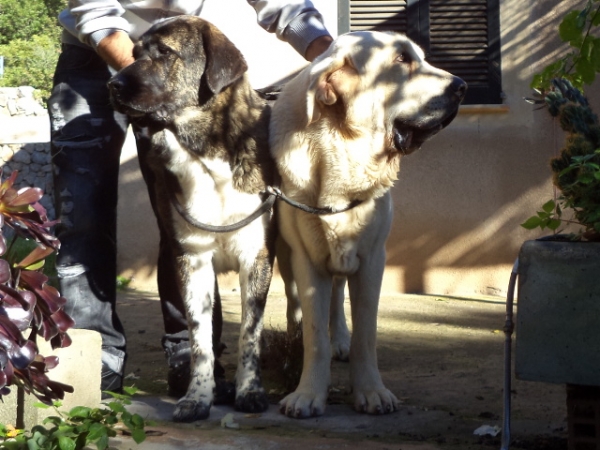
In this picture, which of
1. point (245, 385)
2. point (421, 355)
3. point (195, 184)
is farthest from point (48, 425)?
point (421, 355)

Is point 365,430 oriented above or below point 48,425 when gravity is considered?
below

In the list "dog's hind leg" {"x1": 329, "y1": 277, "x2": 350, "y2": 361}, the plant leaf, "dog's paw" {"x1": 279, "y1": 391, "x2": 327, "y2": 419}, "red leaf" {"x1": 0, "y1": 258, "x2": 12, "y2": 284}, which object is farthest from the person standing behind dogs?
"red leaf" {"x1": 0, "y1": 258, "x2": 12, "y2": 284}

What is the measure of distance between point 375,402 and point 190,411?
685 millimetres

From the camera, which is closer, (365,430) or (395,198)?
(365,430)

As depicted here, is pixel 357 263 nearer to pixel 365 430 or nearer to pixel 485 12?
pixel 365 430

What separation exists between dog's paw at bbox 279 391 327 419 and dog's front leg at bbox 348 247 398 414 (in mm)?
165

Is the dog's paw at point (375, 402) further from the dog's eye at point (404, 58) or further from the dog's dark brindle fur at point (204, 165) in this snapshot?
the dog's eye at point (404, 58)

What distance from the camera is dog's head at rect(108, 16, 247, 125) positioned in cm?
328

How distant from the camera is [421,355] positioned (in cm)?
462

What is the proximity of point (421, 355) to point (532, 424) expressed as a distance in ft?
4.69

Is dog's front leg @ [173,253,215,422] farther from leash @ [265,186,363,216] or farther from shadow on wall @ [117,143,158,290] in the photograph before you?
shadow on wall @ [117,143,158,290]

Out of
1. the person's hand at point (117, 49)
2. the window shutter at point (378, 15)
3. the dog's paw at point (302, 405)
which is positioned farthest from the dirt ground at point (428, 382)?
the window shutter at point (378, 15)

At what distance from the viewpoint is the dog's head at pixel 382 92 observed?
3348mm

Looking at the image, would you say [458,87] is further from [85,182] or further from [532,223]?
[85,182]
